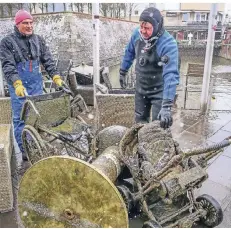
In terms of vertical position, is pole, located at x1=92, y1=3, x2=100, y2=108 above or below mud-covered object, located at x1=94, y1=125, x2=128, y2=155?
above

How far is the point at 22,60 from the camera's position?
4.21 meters

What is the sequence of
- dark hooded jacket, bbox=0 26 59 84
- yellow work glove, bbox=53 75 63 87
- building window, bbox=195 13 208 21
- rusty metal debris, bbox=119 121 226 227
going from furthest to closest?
building window, bbox=195 13 208 21, yellow work glove, bbox=53 75 63 87, dark hooded jacket, bbox=0 26 59 84, rusty metal debris, bbox=119 121 226 227

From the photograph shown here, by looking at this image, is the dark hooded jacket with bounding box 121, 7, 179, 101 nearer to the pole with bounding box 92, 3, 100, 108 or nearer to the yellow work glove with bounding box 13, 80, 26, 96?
the yellow work glove with bounding box 13, 80, 26, 96

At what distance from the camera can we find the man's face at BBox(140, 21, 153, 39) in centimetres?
341

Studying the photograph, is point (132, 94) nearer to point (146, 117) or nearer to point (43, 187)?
point (146, 117)

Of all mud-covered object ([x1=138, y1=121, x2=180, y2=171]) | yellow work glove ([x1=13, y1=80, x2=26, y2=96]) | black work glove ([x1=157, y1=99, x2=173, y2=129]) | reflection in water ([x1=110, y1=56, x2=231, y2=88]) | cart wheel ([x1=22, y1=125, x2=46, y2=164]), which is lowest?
reflection in water ([x1=110, y1=56, x2=231, y2=88])

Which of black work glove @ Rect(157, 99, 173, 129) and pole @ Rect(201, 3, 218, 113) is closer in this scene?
black work glove @ Rect(157, 99, 173, 129)

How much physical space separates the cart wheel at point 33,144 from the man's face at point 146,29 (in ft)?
6.13

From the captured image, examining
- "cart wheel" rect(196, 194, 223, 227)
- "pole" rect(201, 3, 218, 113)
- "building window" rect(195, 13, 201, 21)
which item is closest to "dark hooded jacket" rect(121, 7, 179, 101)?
"cart wheel" rect(196, 194, 223, 227)

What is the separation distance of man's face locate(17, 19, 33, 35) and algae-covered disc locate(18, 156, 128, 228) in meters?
2.42

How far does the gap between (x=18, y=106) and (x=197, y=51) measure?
3797 centimetres

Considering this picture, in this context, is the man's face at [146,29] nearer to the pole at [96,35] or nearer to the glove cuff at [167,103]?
the glove cuff at [167,103]

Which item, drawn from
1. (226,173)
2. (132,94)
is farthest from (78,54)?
(226,173)

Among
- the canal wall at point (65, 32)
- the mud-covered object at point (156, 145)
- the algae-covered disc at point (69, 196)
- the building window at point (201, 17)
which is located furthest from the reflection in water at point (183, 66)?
the algae-covered disc at point (69, 196)
